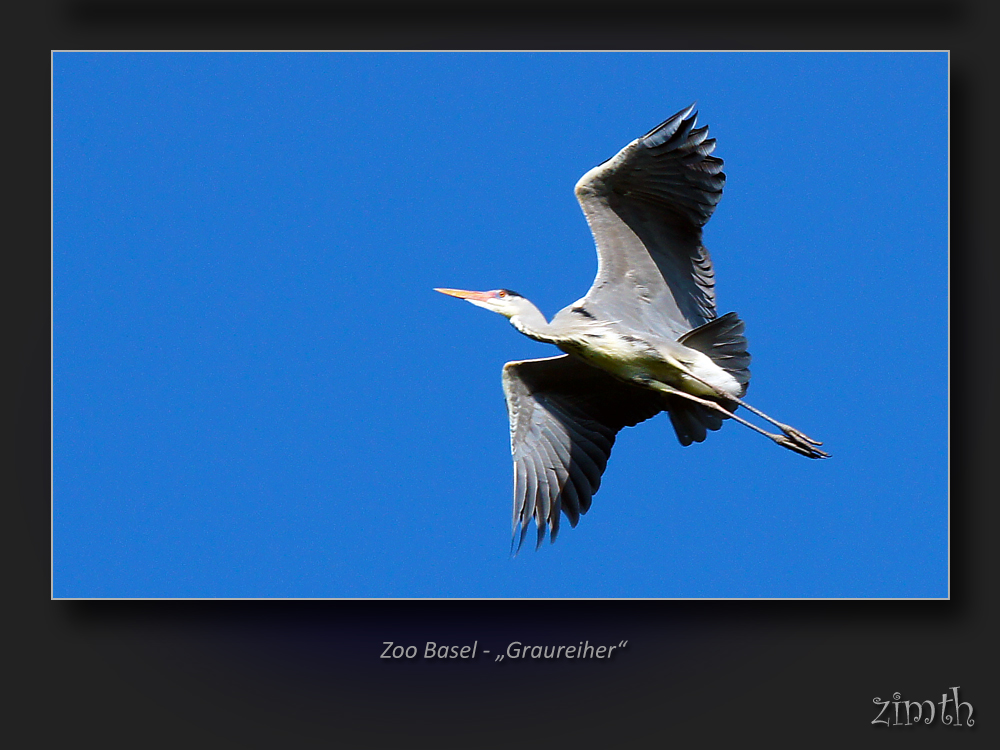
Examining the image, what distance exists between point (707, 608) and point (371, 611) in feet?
5.92

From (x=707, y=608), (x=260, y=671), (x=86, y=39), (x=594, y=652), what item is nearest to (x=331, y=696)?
(x=260, y=671)

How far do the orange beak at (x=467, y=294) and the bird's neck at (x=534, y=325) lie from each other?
0.27 metres

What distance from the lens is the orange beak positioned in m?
7.72

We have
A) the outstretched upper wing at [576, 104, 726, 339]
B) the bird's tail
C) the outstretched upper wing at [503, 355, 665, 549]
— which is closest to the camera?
the outstretched upper wing at [576, 104, 726, 339]

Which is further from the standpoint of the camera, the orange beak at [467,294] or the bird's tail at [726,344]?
the orange beak at [467,294]

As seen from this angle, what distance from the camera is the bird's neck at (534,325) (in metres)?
7.39

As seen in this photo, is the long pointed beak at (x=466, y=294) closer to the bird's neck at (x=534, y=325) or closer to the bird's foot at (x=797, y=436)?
the bird's neck at (x=534, y=325)

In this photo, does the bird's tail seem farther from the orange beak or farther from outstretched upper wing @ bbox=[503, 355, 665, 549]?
the orange beak

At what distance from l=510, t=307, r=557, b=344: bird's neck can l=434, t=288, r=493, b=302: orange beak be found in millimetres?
267

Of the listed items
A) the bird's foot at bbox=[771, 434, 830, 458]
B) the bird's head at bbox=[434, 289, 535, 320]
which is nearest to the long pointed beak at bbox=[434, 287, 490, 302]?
the bird's head at bbox=[434, 289, 535, 320]

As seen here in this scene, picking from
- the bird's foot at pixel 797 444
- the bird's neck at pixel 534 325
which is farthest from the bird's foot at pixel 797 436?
the bird's neck at pixel 534 325

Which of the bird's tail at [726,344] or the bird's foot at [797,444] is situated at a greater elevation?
the bird's tail at [726,344]

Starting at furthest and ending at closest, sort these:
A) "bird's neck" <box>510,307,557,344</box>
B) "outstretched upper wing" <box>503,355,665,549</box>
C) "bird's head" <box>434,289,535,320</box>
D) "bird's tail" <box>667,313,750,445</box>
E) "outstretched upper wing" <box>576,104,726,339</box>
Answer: "outstretched upper wing" <box>503,355,665,549</box> → "bird's head" <box>434,289,535,320</box> → "bird's neck" <box>510,307,557,344</box> → "bird's tail" <box>667,313,750,445</box> → "outstretched upper wing" <box>576,104,726,339</box>

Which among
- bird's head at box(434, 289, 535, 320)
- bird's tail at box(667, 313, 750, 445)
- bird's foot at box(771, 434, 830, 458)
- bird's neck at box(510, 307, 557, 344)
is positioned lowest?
bird's foot at box(771, 434, 830, 458)
